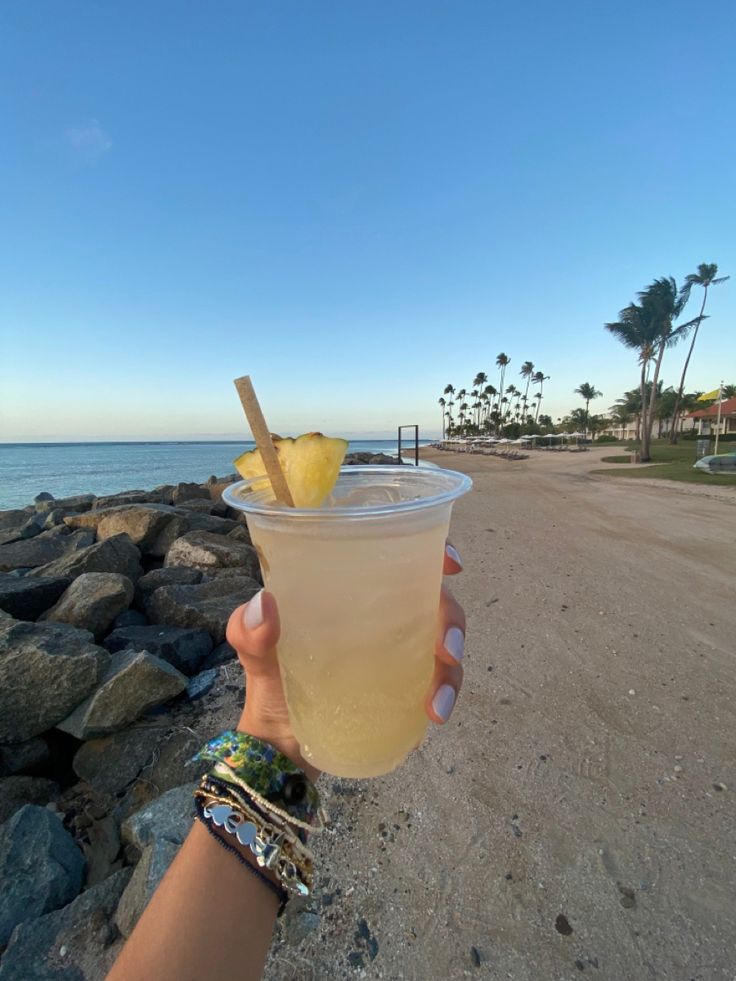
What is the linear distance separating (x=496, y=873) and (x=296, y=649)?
4.71 feet

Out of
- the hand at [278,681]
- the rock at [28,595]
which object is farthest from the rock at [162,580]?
the hand at [278,681]

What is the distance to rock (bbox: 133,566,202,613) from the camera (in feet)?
14.0

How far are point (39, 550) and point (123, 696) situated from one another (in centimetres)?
445

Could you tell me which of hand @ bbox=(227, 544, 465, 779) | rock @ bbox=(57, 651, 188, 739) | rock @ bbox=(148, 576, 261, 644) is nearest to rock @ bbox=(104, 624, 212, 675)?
rock @ bbox=(148, 576, 261, 644)

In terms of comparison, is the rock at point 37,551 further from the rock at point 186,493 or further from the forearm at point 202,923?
the forearm at point 202,923

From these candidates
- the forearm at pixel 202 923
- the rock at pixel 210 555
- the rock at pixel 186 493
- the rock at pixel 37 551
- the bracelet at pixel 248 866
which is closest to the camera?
the forearm at pixel 202 923

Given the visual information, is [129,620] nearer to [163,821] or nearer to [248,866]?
[163,821]

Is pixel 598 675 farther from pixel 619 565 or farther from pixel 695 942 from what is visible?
pixel 619 565

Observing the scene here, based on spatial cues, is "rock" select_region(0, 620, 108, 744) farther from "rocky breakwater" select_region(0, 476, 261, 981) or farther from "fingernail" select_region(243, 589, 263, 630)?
"fingernail" select_region(243, 589, 263, 630)

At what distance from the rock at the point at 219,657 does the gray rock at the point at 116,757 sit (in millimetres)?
710

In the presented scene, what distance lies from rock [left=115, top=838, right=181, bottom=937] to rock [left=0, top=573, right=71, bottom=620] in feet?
9.29

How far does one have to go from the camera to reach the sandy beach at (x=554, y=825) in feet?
5.19

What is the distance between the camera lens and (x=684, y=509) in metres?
9.01

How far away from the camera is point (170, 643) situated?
331 centimetres
